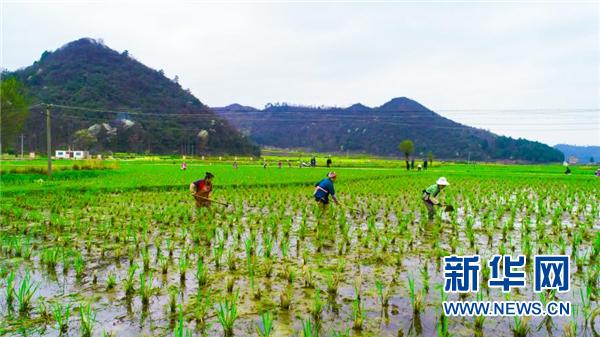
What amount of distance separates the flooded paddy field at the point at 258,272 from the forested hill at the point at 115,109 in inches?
2314

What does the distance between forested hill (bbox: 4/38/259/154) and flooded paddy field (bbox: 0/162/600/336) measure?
58.8 metres

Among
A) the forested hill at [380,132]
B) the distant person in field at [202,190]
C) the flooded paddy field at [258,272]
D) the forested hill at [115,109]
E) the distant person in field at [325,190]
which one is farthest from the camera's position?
the forested hill at [380,132]

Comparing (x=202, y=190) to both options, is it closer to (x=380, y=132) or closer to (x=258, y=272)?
(x=258, y=272)

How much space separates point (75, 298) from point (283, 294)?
2.45 metres

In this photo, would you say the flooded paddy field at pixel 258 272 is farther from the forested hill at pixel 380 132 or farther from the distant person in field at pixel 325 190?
the forested hill at pixel 380 132

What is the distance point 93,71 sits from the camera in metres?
90.5

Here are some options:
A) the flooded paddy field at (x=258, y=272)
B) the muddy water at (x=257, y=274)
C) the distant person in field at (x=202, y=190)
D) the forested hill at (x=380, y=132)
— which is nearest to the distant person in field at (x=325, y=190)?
the flooded paddy field at (x=258, y=272)

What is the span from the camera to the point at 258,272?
5391mm

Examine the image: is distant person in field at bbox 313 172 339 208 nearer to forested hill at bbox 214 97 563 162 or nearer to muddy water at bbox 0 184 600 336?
muddy water at bbox 0 184 600 336

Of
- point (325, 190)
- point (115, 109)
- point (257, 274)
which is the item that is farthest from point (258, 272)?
point (115, 109)

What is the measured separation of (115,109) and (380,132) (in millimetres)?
77783

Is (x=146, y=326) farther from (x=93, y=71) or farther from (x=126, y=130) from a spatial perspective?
(x=93, y=71)

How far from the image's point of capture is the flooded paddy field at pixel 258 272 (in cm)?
377

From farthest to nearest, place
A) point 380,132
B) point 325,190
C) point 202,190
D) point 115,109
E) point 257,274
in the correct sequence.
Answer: point 380,132 → point 115,109 → point 202,190 → point 325,190 → point 257,274
